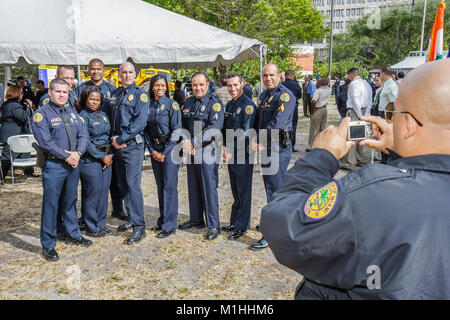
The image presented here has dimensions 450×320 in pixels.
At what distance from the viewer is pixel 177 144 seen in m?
5.11

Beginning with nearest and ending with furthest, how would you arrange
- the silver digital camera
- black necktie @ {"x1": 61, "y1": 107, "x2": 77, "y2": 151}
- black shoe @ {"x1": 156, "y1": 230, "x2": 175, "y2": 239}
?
the silver digital camera
black necktie @ {"x1": 61, "y1": 107, "x2": 77, "y2": 151}
black shoe @ {"x1": 156, "y1": 230, "x2": 175, "y2": 239}

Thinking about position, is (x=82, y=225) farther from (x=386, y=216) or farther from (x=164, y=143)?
(x=386, y=216)

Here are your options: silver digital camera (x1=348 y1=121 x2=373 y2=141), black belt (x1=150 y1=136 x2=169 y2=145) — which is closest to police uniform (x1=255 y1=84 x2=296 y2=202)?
black belt (x1=150 y1=136 x2=169 y2=145)

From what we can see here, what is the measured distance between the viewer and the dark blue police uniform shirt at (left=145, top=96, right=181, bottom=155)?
198 inches

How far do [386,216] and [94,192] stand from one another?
473 centimetres

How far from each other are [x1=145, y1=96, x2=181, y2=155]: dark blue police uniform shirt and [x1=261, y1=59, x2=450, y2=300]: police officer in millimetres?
4036

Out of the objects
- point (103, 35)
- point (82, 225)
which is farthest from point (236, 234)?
point (103, 35)

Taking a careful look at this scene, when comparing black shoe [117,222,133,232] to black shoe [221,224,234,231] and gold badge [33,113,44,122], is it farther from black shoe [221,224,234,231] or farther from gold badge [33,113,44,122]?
gold badge [33,113,44,122]

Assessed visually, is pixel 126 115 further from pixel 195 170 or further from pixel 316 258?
pixel 316 258

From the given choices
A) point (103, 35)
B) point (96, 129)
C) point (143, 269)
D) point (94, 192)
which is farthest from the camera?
point (103, 35)

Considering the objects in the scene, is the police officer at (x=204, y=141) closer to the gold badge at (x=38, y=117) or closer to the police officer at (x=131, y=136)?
the police officer at (x=131, y=136)

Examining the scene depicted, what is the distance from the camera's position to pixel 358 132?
124 centimetres
